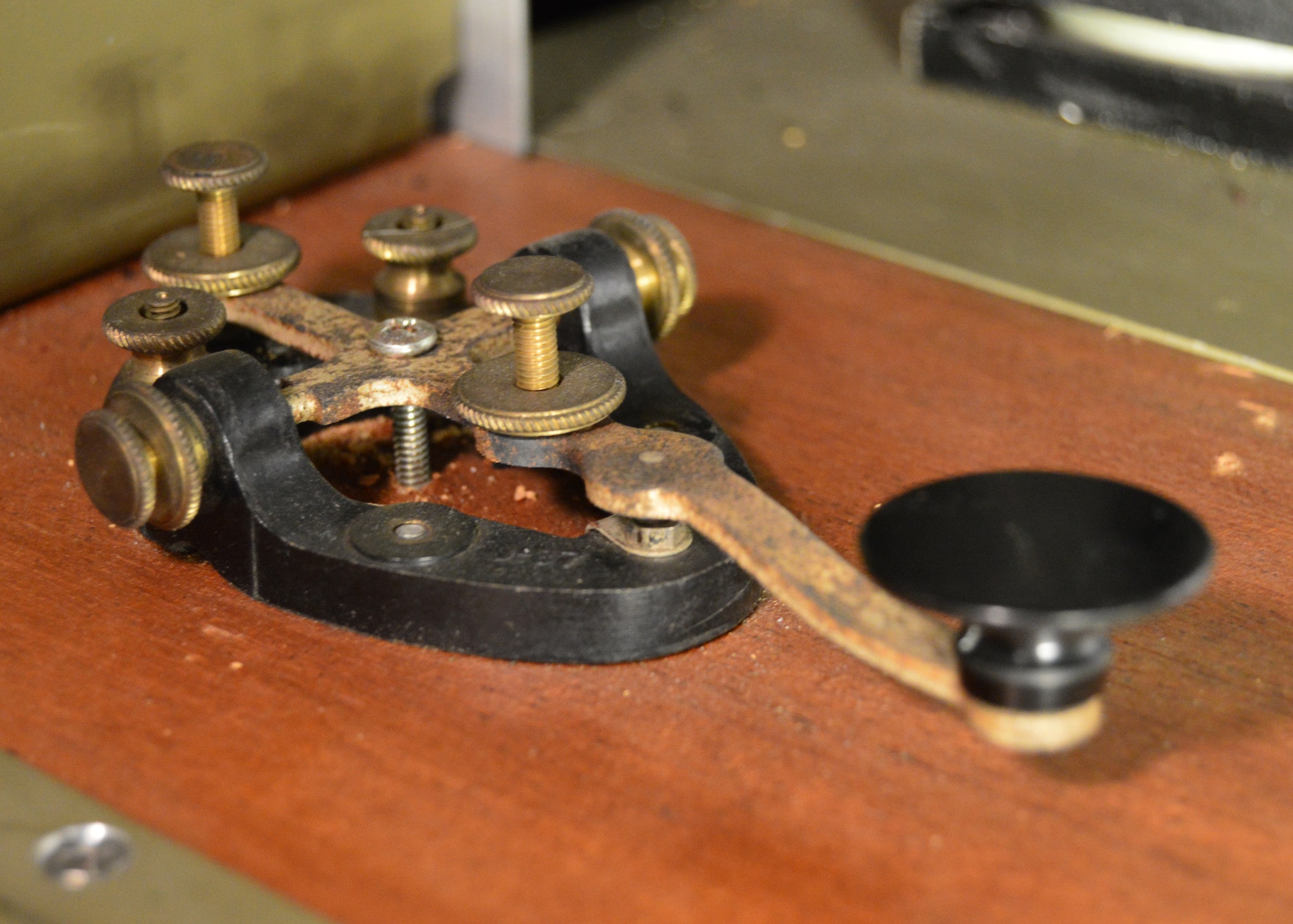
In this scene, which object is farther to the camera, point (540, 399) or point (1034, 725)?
point (540, 399)

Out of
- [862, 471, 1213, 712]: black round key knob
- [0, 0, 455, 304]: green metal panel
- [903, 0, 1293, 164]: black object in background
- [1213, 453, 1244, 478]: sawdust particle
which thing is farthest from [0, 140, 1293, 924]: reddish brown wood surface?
[903, 0, 1293, 164]: black object in background

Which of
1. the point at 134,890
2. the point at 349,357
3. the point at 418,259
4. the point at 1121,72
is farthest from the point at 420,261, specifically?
the point at 1121,72

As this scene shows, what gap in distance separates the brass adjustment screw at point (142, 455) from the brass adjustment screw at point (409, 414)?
0.17 meters

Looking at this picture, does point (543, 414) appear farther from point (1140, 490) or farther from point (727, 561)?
point (1140, 490)

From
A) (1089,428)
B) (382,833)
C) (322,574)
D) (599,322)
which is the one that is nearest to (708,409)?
(599,322)

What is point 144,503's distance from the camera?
3.11ft

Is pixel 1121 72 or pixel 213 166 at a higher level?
pixel 213 166

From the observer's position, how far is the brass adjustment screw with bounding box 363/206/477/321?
1.22m

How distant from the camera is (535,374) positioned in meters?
1.00

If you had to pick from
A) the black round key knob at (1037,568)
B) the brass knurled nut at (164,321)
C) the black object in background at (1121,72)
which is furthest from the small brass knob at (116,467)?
the black object in background at (1121,72)

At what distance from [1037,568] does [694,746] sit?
9.9 inches

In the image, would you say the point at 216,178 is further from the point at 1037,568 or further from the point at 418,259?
the point at 1037,568

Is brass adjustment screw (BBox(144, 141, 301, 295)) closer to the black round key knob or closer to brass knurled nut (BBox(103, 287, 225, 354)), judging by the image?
brass knurled nut (BBox(103, 287, 225, 354))

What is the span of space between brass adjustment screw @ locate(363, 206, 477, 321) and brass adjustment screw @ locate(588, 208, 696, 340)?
12 cm
